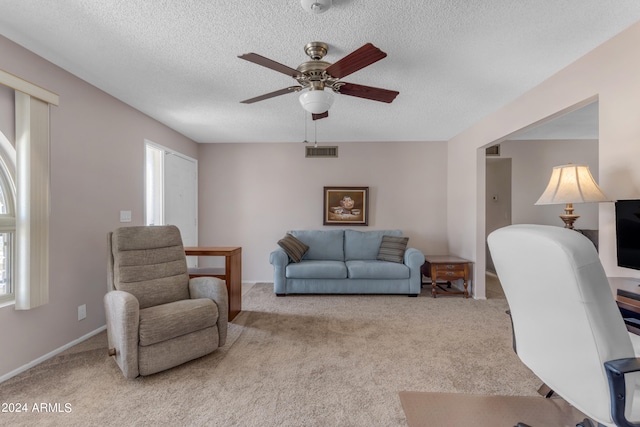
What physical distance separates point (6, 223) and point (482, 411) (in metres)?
3.55

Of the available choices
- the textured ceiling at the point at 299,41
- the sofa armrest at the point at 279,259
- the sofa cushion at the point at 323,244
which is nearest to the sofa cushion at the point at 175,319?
the sofa armrest at the point at 279,259

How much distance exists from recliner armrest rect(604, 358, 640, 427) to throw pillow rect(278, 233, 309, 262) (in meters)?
3.61

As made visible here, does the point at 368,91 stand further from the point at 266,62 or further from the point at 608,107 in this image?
the point at 608,107

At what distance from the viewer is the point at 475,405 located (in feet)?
5.89

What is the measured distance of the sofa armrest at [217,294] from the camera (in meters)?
2.42

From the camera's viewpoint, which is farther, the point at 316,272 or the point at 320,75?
the point at 316,272

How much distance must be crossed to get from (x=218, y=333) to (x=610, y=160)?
3271mm

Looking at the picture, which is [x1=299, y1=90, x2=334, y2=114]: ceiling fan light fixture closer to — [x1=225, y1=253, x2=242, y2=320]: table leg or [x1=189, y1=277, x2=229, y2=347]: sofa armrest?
[x1=189, y1=277, x2=229, y2=347]: sofa armrest

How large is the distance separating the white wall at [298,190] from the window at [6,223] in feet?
9.52

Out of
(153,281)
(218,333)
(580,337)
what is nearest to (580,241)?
(580,337)

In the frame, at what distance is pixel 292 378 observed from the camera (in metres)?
2.06

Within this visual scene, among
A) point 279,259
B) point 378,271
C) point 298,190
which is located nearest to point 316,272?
point 279,259

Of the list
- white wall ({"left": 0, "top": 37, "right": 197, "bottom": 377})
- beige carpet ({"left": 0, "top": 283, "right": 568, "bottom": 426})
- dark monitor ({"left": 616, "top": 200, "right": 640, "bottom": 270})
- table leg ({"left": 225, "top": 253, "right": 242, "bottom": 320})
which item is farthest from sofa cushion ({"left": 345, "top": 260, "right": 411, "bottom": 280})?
white wall ({"left": 0, "top": 37, "right": 197, "bottom": 377})

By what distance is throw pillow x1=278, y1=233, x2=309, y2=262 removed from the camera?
4.27 m
